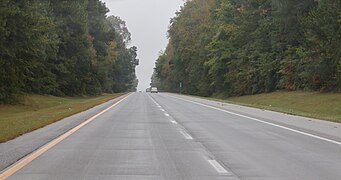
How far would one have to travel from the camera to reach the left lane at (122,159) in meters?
9.90

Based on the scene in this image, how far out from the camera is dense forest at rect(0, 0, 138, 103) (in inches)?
1757

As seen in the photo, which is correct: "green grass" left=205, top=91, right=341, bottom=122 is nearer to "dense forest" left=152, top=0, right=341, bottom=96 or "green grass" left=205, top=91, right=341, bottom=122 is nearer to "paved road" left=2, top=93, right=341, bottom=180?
"dense forest" left=152, top=0, right=341, bottom=96

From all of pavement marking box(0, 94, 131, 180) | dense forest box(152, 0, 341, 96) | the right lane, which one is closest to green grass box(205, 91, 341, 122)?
dense forest box(152, 0, 341, 96)

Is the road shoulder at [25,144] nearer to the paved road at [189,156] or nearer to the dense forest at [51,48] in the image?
the paved road at [189,156]

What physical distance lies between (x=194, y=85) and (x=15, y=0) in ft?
239

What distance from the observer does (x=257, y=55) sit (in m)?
70.1

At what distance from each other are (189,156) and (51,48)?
1966 inches

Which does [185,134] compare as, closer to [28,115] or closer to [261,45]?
[28,115]

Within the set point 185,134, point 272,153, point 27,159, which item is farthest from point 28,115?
point 272,153

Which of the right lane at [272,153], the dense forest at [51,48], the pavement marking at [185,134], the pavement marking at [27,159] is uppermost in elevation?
the dense forest at [51,48]

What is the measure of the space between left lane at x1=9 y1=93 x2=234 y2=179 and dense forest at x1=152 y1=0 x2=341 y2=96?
104ft

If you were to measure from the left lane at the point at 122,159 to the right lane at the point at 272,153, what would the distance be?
0.66 m

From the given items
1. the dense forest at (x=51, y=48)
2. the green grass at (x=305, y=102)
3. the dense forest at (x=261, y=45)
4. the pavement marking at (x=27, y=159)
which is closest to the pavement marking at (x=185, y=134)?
the pavement marking at (x=27, y=159)

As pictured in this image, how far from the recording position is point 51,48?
6006cm
